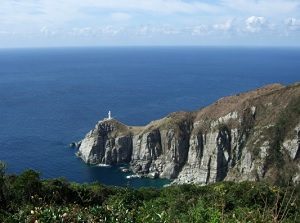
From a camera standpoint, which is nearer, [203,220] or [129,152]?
[203,220]

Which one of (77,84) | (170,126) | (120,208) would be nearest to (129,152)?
(170,126)

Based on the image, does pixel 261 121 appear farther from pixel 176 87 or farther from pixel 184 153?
pixel 176 87

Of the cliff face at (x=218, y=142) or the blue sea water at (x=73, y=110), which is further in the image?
the blue sea water at (x=73, y=110)

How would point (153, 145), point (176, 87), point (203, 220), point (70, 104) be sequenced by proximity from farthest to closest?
point (176, 87) < point (70, 104) < point (153, 145) < point (203, 220)

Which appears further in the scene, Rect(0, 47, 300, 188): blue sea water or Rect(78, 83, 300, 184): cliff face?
Rect(0, 47, 300, 188): blue sea water

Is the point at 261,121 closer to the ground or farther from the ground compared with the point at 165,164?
farther from the ground

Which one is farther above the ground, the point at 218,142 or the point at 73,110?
the point at 218,142

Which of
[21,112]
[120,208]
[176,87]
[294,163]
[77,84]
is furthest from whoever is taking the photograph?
[77,84]

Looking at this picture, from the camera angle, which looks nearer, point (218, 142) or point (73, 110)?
point (218, 142)
